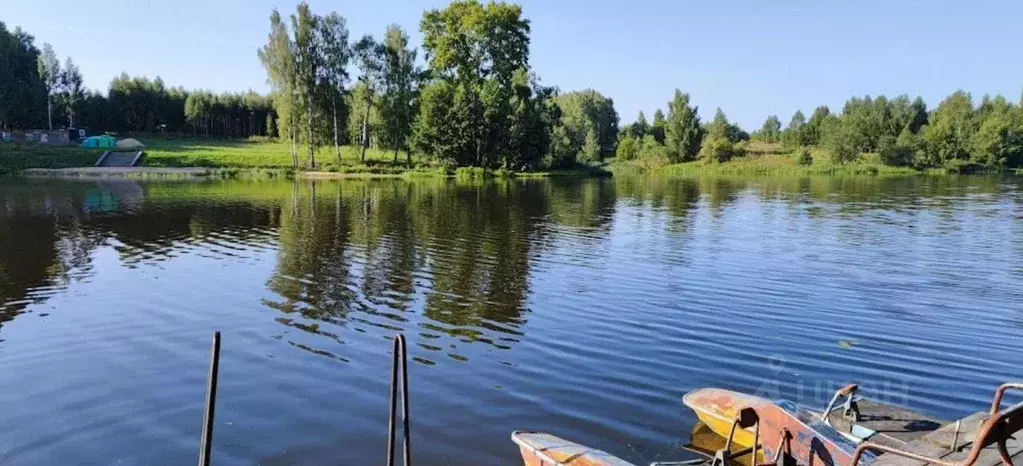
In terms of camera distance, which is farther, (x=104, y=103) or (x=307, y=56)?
(x=104, y=103)

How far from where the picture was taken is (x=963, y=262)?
850 inches

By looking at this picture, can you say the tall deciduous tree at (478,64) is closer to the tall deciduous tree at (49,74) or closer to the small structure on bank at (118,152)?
the small structure on bank at (118,152)

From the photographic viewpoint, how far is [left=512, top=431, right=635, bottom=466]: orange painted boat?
23.1 feet

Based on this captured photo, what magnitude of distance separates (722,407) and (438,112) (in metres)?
72.4

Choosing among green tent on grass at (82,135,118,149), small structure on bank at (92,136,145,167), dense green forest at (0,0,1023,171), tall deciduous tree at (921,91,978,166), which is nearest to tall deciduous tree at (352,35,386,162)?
dense green forest at (0,0,1023,171)

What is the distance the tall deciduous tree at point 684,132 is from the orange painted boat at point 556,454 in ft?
344

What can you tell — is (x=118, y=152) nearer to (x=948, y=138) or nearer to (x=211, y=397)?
(x=211, y=397)

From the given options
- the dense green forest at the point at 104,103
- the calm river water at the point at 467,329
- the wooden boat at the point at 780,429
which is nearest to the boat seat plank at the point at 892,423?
the wooden boat at the point at 780,429

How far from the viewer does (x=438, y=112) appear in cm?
7825

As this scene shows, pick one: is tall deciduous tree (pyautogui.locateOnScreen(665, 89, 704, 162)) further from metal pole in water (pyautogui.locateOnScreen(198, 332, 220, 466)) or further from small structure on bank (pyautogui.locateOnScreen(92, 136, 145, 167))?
metal pole in water (pyautogui.locateOnScreen(198, 332, 220, 466))

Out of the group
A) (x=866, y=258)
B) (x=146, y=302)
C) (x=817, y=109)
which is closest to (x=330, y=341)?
(x=146, y=302)

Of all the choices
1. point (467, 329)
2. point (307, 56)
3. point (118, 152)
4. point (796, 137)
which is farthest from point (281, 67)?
point (796, 137)

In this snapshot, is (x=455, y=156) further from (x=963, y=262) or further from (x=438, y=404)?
(x=438, y=404)

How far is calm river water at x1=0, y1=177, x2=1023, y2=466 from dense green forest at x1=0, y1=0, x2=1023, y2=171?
1861 inches
